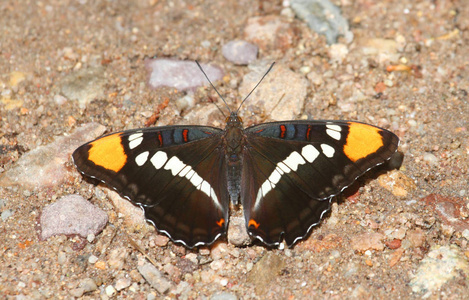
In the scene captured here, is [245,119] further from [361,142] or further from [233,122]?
[361,142]

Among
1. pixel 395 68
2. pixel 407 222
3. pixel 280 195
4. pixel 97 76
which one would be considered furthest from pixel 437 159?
pixel 97 76

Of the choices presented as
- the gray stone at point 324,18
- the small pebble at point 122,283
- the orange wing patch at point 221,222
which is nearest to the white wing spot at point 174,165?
the orange wing patch at point 221,222

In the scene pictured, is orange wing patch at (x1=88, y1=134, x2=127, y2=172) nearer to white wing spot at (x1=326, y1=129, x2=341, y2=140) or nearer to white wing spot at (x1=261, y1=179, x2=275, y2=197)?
white wing spot at (x1=261, y1=179, x2=275, y2=197)

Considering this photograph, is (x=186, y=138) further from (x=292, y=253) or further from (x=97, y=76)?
(x=97, y=76)

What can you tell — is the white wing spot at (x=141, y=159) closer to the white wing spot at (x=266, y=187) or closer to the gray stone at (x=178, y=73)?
the white wing spot at (x=266, y=187)

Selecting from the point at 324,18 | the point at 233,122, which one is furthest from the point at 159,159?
the point at 324,18

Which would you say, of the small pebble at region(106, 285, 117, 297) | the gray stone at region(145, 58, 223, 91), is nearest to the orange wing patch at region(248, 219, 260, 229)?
the small pebble at region(106, 285, 117, 297)
